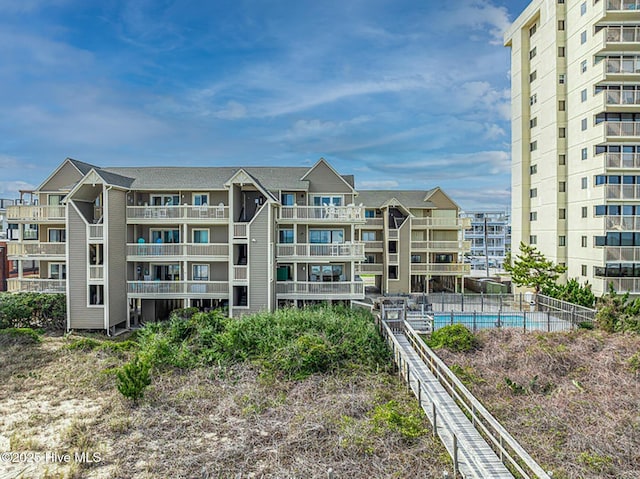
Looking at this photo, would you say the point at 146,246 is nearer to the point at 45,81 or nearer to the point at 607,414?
the point at 45,81

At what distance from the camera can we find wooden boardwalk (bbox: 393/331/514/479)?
7.61 m

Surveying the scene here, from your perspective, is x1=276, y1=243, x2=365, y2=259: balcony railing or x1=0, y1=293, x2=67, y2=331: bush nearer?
x1=0, y1=293, x2=67, y2=331: bush

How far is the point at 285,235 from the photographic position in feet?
75.9

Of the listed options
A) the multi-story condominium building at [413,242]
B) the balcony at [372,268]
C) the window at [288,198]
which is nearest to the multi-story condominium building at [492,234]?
the multi-story condominium building at [413,242]

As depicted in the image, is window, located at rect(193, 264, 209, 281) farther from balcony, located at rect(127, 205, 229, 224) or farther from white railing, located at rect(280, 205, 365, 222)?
white railing, located at rect(280, 205, 365, 222)

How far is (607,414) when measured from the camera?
10.4 meters

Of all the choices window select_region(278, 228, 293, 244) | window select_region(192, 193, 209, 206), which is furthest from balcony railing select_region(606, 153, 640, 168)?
window select_region(192, 193, 209, 206)

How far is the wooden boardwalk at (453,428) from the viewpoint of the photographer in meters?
7.61

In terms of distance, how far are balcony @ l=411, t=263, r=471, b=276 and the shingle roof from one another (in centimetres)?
513

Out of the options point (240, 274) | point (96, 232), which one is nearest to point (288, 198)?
point (240, 274)

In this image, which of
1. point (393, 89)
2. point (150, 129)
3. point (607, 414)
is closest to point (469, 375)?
point (607, 414)

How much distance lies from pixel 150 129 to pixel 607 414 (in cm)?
2965

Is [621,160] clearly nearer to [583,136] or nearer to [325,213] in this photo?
[583,136]

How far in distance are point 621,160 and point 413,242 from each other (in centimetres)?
1459
